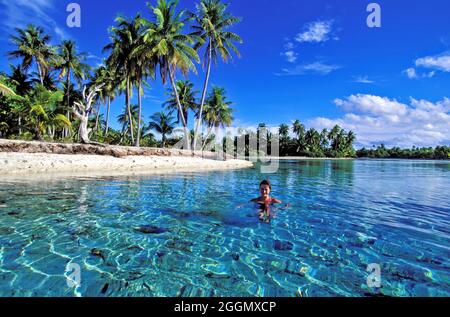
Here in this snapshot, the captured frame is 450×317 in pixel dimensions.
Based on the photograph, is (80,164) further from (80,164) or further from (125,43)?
(125,43)

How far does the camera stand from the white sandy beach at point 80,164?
46.1ft

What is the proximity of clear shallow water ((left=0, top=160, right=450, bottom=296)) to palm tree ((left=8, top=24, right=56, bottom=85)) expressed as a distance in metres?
32.4

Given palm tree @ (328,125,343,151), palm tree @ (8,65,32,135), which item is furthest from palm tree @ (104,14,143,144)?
palm tree @ (328,125,343,151)

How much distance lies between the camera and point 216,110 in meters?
44.3

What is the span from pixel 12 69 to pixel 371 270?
4352 cm

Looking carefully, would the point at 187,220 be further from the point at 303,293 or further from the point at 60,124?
the point at 60,124

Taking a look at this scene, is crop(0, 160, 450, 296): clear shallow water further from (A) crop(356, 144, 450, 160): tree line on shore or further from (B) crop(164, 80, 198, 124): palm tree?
(A) crop(356, 144, 450, 160): tree line on shore

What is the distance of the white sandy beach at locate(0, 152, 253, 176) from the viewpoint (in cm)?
1406

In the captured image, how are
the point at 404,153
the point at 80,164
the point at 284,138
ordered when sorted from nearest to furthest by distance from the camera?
the point at 80,164, the point at 284,138, the point at 404,153

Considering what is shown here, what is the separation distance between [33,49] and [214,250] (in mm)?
38624

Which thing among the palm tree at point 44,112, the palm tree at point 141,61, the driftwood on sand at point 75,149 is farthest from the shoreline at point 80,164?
the palm tree at point 44,112

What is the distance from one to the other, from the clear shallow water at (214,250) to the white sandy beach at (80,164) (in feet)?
28.2

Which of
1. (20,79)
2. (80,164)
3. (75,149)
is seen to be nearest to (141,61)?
(75,149)

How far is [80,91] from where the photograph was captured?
3778 cm
